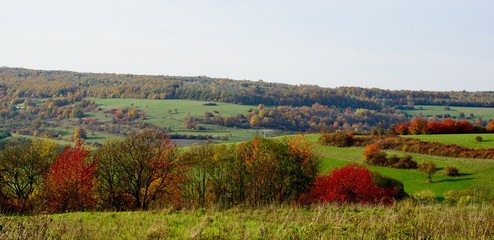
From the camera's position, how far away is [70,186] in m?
47.8

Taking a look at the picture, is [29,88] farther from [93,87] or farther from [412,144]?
[412,144]

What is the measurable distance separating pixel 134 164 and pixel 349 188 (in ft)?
81.8

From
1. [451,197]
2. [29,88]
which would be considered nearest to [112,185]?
[451,197]

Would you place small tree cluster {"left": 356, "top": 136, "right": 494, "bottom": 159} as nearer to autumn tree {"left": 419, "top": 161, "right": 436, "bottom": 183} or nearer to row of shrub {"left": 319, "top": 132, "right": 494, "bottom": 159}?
row of shrub {"left": 319, "top": 132, "right": 494, "bottom": 159}

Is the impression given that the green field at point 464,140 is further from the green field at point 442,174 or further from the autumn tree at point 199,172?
the autumn tree at point 199,172

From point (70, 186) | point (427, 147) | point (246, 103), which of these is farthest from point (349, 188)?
point (246, 103)

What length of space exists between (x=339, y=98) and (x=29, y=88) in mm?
128128

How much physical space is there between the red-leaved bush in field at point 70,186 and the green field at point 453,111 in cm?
13015

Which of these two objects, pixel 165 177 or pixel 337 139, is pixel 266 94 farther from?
pixel 165 177

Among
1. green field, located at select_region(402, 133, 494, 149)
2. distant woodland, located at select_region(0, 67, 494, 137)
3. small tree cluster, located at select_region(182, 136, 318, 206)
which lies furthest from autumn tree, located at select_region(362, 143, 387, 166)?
distant woodland, located at select_region(0, 67, 494, 137)

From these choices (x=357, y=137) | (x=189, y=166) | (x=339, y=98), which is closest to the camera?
(x=189, y=166)

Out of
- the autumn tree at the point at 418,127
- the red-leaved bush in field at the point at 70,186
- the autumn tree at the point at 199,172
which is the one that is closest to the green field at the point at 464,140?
the autumn tree at the point at 418,127

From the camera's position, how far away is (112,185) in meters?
49.3

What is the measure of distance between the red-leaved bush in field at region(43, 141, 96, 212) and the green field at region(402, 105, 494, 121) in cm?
13015
